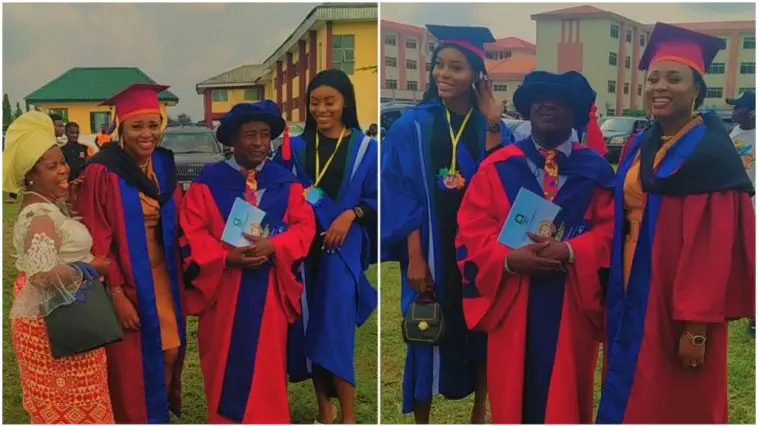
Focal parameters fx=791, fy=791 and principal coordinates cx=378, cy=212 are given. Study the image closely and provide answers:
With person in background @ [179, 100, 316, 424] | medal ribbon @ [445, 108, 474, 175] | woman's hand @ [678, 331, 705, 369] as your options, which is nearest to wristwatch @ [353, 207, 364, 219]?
person in background @ [179, 100, 316, 424]

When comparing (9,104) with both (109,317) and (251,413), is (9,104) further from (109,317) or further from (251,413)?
(251,413)

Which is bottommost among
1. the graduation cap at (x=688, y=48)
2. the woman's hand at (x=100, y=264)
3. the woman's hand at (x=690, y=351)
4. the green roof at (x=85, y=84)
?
the woman's hand at (x=690, y=351)

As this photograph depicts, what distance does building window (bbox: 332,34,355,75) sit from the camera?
367 centimetres

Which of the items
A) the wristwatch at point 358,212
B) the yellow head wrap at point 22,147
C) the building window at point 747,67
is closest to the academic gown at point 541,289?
the wristwatch at point 358,212

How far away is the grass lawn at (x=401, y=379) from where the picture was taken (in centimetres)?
382

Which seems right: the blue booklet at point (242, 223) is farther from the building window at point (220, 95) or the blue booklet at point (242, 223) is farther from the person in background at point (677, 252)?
the person in background at point (677, 252)

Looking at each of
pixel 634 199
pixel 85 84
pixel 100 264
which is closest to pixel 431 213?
pixel 634 199

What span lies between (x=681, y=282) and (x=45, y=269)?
2638 millimetres

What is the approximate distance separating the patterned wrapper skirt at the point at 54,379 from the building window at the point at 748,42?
3.15 metres

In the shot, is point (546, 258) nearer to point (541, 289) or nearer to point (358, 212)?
point (541, 289)

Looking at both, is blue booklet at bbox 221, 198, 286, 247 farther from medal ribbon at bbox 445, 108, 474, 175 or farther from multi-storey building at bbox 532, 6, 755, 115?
multi-storey building at bbox 532, 6, 755, 115

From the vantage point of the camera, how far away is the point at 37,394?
3.43 metres

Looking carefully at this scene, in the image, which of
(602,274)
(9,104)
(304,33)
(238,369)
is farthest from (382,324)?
(9,104)

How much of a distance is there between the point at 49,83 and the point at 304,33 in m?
1.21
